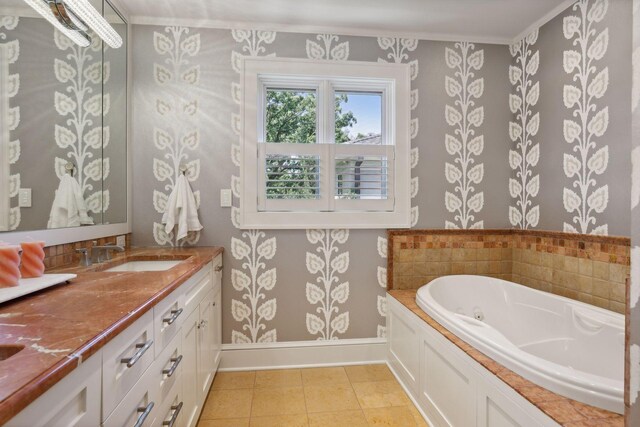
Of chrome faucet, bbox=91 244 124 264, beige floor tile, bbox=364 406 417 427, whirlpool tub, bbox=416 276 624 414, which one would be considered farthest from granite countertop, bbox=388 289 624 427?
chrome faucet, bbox=91 244 124 264

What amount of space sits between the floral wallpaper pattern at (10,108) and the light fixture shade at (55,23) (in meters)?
0.10

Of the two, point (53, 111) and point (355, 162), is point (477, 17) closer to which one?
point (355, 162)

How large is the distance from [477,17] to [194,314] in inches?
104

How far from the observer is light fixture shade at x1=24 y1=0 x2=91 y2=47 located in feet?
4.18

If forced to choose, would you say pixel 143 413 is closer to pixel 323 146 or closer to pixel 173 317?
pixel 173 317

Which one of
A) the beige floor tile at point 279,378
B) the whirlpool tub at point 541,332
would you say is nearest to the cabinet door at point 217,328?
the beige floor tile at point 279,378

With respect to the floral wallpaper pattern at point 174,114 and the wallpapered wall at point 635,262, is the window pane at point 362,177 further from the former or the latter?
the wallpapered wall at point 635,262

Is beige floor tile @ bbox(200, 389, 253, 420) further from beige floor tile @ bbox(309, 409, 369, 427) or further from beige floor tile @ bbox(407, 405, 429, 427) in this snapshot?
beige floor tile @ bbox(407, 405, 429, 427)

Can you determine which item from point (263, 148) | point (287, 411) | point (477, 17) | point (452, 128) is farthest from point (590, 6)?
point (287, 411)

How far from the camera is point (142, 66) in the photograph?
2.17 meters

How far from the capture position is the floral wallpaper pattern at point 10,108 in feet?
3.85

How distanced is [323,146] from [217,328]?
1.47m

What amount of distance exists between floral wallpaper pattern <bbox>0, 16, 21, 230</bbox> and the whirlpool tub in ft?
6.57

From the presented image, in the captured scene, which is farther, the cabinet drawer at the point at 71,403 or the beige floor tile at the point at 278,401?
the beige floor tile at the point at 278,401
